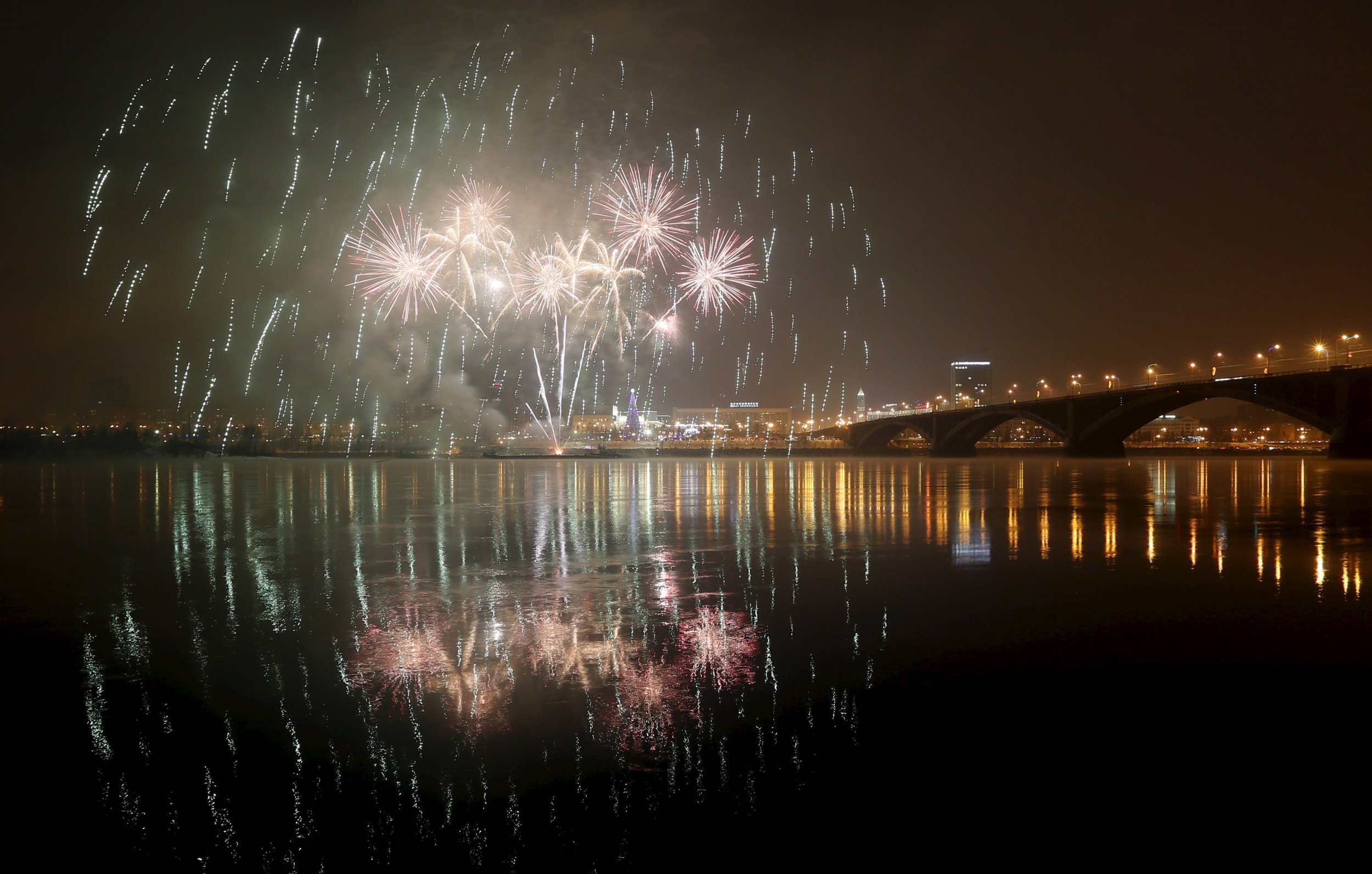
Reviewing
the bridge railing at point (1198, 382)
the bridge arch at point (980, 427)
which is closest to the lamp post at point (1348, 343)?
the bridge railing at point (1198, 382)

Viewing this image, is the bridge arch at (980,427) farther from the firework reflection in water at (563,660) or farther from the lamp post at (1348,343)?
the firework reflection in water at (563,660)

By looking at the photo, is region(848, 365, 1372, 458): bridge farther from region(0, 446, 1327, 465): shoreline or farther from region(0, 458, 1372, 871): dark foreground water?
region(0, 458, 1372, 871): dark foreground water

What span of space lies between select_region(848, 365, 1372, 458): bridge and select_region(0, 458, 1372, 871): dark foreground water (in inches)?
1950

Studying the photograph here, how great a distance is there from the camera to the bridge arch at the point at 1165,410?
56875 millimetres

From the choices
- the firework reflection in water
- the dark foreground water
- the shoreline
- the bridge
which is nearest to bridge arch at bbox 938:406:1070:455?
the bridge

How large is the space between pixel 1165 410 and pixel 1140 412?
1.82 metres

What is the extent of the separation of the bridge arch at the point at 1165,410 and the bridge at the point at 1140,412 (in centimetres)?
6

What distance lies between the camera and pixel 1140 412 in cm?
7331

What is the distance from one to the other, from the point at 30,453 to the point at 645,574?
3771 inches

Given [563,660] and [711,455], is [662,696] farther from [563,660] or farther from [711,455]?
[711,455]

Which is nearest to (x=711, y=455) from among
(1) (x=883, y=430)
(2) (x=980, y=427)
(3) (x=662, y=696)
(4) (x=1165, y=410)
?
(1) (x=883, y=430)

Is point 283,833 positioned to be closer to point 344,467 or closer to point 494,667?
point 494,667

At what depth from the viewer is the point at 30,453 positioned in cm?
8462

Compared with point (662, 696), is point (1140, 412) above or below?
above
